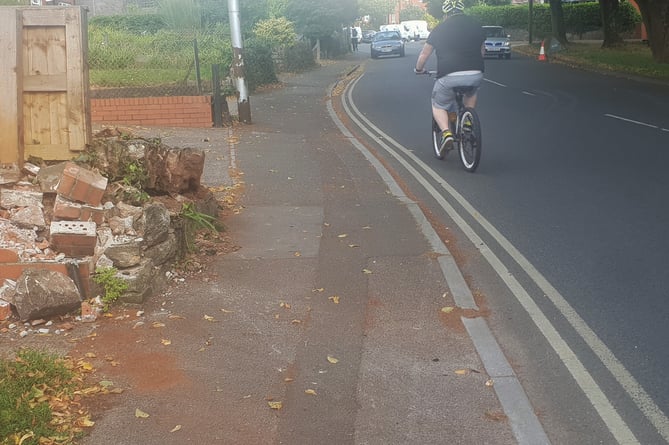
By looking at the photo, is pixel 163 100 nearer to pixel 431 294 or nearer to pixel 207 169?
pixel 207 169

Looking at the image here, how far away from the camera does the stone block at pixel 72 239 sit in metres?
6.46

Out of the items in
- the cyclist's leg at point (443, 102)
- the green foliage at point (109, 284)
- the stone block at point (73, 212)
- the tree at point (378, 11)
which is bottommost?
the green foliage at point (109, 284)

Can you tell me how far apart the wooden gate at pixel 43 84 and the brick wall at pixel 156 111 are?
30.8 ft

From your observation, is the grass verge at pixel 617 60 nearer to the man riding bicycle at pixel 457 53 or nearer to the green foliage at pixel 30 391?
the man riding bicycle at pixel 457 53

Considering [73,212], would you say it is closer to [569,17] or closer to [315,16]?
[315,16]

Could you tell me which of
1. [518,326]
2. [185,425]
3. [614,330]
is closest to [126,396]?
[185,425]

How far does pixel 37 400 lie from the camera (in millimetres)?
4648

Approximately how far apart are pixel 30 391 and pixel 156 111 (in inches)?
504

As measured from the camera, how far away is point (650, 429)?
4.42 m

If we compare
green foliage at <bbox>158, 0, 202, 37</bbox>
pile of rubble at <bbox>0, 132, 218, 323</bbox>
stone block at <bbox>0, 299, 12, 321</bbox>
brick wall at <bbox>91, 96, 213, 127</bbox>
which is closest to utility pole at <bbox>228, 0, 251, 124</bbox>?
brick wall at <bbox>91, 96, 213, 127</bbox>

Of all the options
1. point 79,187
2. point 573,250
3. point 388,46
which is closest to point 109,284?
point 79,187

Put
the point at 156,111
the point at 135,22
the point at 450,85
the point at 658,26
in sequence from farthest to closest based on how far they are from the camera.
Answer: the point at 135,22 → the point at 658,26 → the point at 156,111 → the point at 450,85

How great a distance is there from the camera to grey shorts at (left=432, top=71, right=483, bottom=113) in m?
11.7

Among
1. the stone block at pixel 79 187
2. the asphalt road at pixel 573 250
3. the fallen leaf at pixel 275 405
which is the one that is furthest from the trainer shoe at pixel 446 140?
the fallen leaf at pixel 275 405
